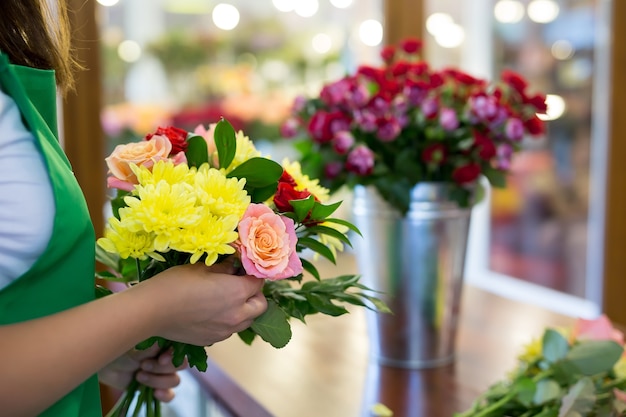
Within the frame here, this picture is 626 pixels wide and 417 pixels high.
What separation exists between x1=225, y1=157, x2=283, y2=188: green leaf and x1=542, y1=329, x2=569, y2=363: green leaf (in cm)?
49

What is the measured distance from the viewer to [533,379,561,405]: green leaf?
955 mm

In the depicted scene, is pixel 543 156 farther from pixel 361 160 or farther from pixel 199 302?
pixel 199 302

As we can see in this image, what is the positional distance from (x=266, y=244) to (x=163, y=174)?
0.12 meters

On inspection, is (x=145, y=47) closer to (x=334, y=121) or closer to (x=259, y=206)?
(x=334, y=121)

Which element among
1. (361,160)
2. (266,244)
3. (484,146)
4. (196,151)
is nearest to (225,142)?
(196,151)

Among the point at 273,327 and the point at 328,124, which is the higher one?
the point at 328,124

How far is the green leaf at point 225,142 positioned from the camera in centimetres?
78

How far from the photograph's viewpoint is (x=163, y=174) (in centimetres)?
72

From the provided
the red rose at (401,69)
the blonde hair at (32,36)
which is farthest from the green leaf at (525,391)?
the blonde hair at (32,36)

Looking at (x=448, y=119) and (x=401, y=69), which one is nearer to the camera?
(x=448, y=119)

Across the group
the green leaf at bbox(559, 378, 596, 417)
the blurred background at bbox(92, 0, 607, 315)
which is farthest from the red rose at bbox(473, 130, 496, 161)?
the blurred background at bbox(92, 0, 607, 315)

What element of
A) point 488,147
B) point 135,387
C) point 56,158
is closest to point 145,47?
point 488,147

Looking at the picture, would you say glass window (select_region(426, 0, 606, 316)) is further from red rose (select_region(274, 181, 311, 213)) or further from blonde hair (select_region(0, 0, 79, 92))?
blonde hair (select_region(0, 0, 79, 92))

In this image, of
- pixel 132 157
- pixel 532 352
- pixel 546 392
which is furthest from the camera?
pixel 532 352
